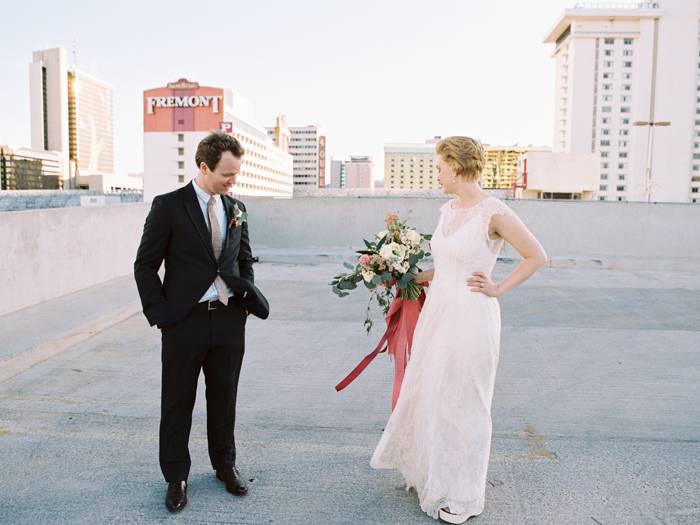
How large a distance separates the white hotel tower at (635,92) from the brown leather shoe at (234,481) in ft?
459

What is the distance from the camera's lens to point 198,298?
3.00 metres

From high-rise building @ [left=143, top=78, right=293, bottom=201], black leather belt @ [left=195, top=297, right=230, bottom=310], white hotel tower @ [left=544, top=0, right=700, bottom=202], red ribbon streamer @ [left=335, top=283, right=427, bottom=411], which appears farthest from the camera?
white hotel tower @ [left=544, top=0, right=700, bottom=202]

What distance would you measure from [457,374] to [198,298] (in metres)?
1.48

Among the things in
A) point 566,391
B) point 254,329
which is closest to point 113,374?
point 254,329

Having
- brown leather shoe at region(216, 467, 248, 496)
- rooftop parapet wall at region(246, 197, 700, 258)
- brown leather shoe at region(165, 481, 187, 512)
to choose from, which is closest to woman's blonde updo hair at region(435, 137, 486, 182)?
brown leather shoe at region(216, 467, 248, 496)

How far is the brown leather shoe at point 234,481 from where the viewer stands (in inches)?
126

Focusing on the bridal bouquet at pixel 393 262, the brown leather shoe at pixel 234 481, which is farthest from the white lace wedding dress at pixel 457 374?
the brown leather shoe at pixel 234 481

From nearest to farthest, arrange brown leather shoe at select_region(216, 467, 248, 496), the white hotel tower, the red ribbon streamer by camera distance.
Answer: brown leather shoe at select_region(216, 467, 248, 496), the red ribbon streamer, the white hotel tower

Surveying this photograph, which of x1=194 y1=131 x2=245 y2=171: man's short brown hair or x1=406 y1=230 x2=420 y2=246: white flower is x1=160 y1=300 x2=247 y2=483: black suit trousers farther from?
x1=406 y1=230 x2=420 y2=246: white flower

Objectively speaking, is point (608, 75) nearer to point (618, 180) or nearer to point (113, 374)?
point (618, 180)

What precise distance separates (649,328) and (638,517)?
531 centimetres

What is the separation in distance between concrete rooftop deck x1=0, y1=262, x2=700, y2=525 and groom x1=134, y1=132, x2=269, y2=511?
0.35 m

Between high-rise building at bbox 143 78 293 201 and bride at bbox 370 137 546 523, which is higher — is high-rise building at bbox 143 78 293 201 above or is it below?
above

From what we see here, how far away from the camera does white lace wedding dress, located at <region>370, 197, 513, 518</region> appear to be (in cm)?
296
